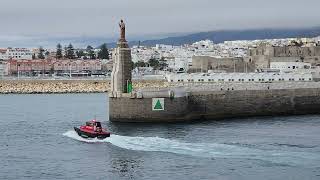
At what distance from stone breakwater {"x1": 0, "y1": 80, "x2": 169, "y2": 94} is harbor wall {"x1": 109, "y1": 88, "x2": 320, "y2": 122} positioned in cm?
4821

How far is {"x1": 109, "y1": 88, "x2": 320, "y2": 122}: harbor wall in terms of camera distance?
164ft

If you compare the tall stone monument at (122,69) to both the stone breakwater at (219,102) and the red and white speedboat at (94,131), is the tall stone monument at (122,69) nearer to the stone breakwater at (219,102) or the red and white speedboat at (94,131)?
the stone breakwater at (219,102)

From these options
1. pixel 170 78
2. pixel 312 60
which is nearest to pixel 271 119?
pixel 170 78

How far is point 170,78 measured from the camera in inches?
3639

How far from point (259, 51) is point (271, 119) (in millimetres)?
90791

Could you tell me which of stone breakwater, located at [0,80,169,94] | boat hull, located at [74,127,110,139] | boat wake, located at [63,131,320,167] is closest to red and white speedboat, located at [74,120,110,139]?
boat hull, located at [74,127,110,139]

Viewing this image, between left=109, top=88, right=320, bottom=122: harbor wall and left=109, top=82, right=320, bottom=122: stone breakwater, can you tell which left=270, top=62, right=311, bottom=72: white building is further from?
left=109, top=88, right=320, bottom=122: harbor wall

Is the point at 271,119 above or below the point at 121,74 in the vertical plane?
below

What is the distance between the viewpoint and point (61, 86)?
10988 cm

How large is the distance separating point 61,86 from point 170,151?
7487 cm

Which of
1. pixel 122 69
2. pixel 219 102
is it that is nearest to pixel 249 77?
pixel 219 102

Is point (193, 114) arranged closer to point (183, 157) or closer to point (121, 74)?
point (121, 74)

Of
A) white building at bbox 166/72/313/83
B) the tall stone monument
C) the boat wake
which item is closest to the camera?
the boat wake

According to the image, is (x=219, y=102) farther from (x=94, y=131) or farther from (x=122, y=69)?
(x=94, y=131)
